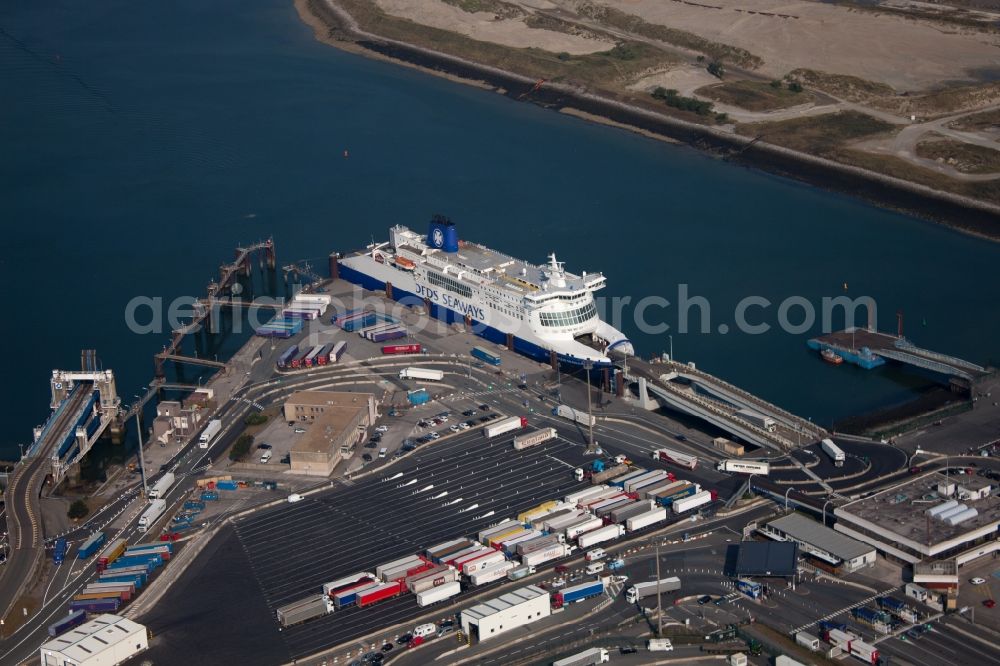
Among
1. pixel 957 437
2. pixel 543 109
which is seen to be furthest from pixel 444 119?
pixel 957 437

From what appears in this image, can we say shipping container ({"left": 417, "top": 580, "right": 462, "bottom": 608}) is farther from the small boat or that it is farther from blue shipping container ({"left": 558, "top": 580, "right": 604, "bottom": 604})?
the small boat

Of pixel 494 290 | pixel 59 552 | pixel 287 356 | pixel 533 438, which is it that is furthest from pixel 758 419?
pixel 59 552

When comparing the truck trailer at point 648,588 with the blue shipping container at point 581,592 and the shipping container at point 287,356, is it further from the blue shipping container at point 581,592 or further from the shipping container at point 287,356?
the shipping container at point 287,356

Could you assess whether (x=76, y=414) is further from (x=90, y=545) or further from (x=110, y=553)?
(x=110, y=553)

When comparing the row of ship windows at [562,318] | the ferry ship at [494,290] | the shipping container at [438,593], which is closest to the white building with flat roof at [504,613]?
the shipping container at [438,593]

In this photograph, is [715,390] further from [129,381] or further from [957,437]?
[129,381]

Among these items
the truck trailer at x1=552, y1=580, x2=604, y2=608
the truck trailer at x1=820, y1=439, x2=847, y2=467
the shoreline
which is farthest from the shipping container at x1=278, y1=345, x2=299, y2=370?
the shoreline
